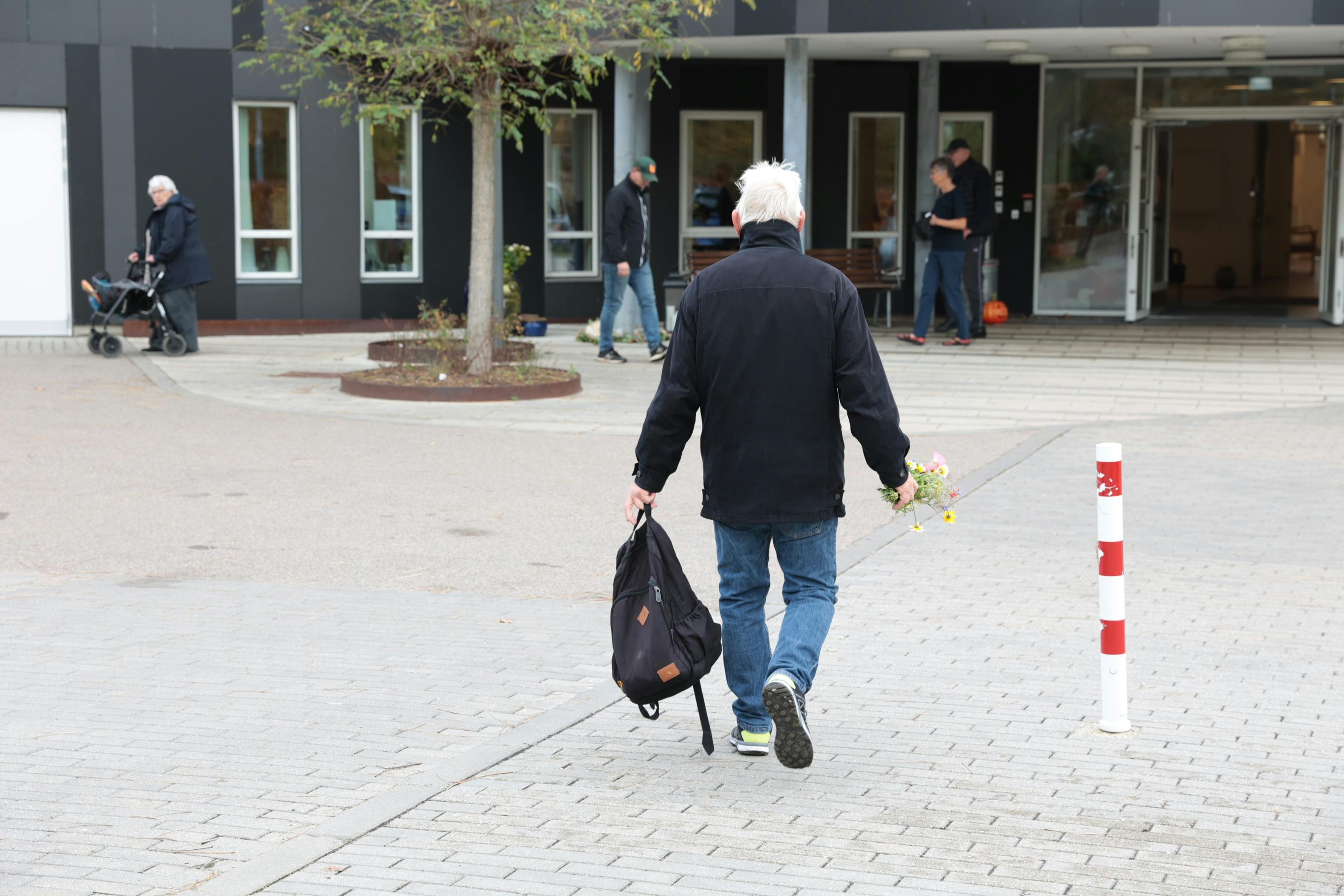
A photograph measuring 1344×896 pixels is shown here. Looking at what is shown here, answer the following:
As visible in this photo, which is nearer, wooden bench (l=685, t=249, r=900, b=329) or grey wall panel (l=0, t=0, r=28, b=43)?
grey wall panel (l=0, t=0, r=28, b=43)

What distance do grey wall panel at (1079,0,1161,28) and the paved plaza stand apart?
597 centimetres

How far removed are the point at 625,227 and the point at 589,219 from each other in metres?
5.85

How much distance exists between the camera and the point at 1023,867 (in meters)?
3.95

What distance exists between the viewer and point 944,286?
56.2ft

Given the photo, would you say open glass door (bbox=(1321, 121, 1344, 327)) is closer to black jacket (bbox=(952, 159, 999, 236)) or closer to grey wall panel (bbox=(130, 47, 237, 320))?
black jacket (bbox=(952, 159, 999, 236))

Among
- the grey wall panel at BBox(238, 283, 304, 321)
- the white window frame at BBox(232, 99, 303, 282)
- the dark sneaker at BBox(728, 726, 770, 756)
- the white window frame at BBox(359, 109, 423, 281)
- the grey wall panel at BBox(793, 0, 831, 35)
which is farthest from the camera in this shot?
the white window frame at BBox(359, 109, 423, 281)

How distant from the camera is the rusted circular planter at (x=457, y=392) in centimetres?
1334

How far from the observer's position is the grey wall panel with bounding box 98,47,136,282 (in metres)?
18.3

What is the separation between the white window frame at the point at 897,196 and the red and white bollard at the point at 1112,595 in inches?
660

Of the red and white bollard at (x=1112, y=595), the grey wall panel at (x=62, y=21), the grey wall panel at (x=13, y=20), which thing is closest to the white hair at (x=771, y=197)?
the red and white bollard at (x=1112, y=595)

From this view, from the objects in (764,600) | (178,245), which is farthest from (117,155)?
(764,600)

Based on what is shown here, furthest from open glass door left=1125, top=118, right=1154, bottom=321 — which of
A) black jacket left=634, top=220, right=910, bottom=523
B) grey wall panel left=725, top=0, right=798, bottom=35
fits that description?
black jacket left=634, top=220, right=910, bottom=523

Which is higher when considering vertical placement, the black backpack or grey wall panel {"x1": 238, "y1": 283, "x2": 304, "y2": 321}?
grey wall panel {"x1": 238, "y1": 283, "x2": 304, "y2": 321}

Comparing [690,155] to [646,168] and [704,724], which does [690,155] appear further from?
[704,724]
